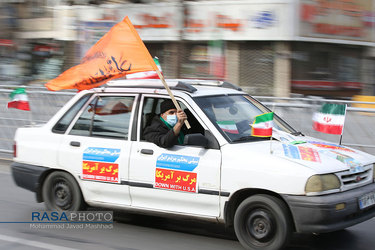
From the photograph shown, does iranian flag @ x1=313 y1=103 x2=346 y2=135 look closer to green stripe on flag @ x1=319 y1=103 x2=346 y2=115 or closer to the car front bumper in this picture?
green stripe on flag @ x1=319 y1=103 x2=346 y2=115

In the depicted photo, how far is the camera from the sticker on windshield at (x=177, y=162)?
5441 mm

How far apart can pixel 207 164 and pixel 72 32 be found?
2332 centimetres

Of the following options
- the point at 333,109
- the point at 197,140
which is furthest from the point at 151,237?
the point at 333,109

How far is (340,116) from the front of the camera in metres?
6.86

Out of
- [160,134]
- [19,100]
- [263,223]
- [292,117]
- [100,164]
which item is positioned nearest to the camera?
[263,223]

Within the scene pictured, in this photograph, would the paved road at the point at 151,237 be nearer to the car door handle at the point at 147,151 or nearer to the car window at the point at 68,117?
the car door handle at the point at 147,151

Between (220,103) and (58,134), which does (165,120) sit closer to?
(220,103)

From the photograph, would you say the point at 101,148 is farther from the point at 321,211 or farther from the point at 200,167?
the point at 321,211

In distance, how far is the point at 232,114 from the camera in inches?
229

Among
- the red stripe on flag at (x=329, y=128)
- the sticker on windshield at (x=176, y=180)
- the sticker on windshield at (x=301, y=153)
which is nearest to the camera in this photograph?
the sticker on windshield at (x=301, y=153)

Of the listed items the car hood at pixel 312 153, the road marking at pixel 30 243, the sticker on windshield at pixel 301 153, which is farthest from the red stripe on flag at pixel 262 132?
the road marking at pixel 30 243

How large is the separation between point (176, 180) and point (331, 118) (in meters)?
2.44

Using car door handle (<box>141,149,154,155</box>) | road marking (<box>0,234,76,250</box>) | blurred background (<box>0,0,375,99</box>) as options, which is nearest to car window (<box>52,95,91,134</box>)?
car door handle (<box>141,149,154,155</box>)

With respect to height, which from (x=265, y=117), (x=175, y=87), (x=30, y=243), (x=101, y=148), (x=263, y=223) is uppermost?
(x=175, y=87)
